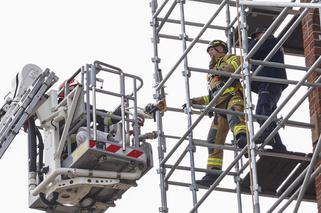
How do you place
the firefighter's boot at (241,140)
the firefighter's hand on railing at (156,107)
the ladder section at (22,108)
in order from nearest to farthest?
the firefighter's boot at (241,140)
the firefighter's hand on railing at (156,107)
the ladder section at (22,108)

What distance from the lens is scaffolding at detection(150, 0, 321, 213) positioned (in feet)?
51.9

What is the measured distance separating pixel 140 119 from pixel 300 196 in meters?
4.09

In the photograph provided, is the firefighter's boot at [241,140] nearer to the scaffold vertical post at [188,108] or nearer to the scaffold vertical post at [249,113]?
the scaffold vertical post at [188,108]

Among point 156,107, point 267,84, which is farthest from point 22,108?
point 267,84

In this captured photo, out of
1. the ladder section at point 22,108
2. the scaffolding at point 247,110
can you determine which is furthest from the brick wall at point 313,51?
the ladder section at point 22,108

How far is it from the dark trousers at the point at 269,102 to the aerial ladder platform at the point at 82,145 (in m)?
1.61

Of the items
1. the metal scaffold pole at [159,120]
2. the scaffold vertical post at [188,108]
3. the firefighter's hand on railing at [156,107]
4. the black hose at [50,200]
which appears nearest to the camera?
the scaffold vertical post at [188,108]

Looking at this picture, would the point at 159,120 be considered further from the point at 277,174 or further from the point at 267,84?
the point at 277,174

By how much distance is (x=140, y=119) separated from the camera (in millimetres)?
18875

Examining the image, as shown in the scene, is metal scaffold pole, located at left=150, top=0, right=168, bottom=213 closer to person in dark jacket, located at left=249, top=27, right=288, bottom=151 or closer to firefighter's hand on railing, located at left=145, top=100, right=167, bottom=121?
firefighter's hand on railing, located at left=145, top=100, right=167, bottom=121

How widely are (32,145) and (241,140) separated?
3473 mm

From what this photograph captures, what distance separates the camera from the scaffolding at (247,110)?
15.8 m

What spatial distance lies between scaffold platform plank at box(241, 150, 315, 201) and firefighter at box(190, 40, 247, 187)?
481 mm

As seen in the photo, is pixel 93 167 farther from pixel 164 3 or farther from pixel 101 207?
pixel 164 3
